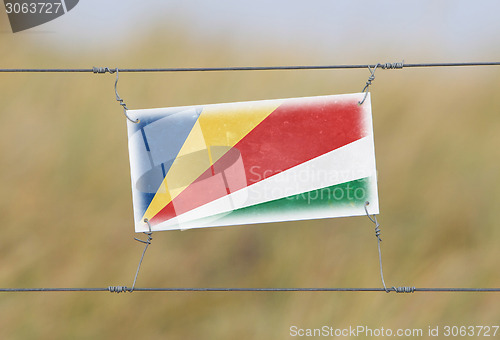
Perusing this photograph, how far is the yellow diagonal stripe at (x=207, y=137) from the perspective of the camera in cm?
136

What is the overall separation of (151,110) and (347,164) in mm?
489

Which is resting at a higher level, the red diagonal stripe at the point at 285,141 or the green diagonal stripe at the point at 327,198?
the red diagonal stripe at the point at 285,141

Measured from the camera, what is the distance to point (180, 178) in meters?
1.37

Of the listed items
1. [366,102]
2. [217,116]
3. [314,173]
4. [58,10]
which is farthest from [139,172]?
[58,10]

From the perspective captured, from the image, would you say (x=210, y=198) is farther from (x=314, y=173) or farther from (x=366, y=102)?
(x=366, y=102)

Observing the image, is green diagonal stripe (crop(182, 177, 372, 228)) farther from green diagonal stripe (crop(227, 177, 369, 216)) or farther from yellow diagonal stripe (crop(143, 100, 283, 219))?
yellow diagonal stripe (crop(143, 100, 283, 219))

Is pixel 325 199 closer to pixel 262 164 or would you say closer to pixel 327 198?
pixel 327 198

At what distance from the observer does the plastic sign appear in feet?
4.47

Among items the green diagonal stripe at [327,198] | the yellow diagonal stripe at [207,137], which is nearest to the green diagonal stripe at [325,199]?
the green diagonal stripe at [327,198]

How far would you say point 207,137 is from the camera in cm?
137

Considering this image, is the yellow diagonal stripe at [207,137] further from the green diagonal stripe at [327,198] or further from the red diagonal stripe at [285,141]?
the green diagonal stripe at [327,198]

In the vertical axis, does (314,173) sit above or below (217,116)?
below

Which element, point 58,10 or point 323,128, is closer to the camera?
point 323,128

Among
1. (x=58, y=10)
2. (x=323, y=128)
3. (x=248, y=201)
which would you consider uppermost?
(x=58, y=10)
